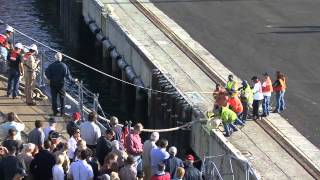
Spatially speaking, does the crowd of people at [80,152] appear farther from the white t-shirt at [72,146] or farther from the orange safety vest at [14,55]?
the orange safety vest at [14,55]

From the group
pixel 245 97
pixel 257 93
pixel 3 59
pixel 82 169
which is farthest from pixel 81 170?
pixel 257 93

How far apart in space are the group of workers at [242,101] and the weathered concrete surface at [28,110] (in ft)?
16.1

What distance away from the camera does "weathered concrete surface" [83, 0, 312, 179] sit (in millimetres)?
21875

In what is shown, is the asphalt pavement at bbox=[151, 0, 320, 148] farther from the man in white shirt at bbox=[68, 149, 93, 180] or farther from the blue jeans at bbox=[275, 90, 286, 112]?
the man in white shirt at bbox=[68, 149, 93, 180]

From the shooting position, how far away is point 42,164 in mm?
15234

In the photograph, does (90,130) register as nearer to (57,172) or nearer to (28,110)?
(57,172)

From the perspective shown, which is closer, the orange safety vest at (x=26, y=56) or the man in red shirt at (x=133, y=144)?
the man in red shirt at (x=133, y=144)

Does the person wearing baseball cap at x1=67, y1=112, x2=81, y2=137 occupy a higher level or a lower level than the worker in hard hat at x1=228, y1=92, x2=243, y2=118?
lower

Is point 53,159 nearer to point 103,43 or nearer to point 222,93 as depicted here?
point 222,93

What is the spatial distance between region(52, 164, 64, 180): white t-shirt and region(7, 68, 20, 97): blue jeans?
281 inches

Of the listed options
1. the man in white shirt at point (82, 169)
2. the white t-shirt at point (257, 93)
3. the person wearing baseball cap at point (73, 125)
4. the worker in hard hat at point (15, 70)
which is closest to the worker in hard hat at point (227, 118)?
the white t-shirt at point (257, 93)

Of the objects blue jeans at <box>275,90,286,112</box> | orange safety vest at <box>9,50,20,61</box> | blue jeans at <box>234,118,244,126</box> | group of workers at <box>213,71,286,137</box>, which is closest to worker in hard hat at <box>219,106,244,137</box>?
group of workers at <box>213,71,286,137</box>

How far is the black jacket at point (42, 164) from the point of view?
600 inches

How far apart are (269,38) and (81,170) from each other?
2222 centimetres
